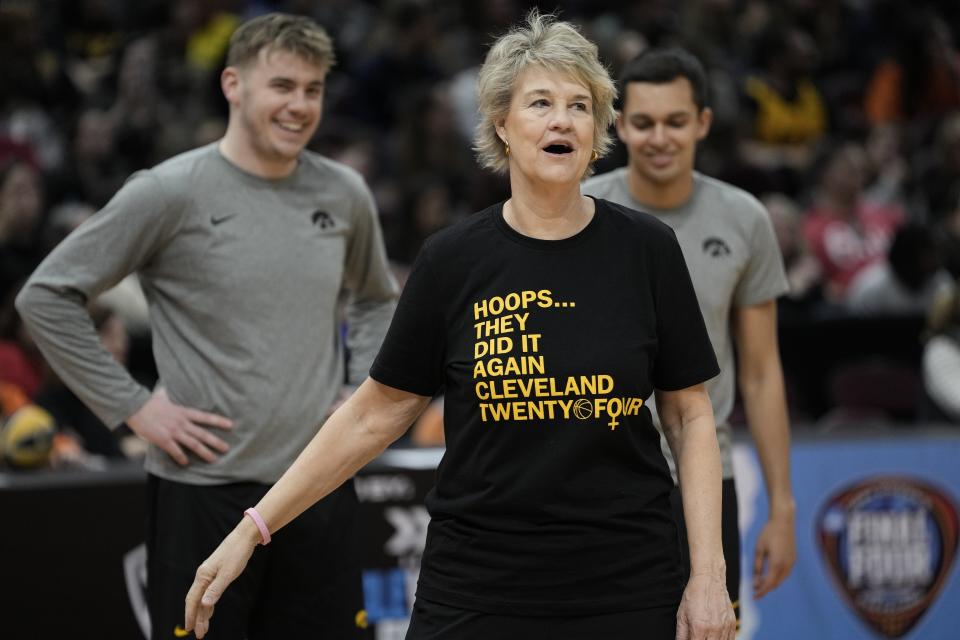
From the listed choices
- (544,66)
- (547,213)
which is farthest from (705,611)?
(544,66)

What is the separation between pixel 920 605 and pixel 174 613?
3884mm

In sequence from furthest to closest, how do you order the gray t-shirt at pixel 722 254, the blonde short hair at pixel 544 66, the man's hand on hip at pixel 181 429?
the gray t-shirt at pixel 722 254, the man's hand on hip at pixel 181 429, the blonde short hair at pixel 544 66

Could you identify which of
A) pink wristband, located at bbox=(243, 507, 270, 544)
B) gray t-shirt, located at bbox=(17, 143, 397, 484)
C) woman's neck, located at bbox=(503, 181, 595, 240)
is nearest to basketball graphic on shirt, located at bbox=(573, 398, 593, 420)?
woman's neck, located at bbox=(503, 181, 595, 240)

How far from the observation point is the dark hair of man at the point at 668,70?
15.1 ft

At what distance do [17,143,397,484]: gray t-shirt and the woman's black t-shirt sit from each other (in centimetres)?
120

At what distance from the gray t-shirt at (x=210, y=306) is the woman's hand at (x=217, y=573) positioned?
3.48ft

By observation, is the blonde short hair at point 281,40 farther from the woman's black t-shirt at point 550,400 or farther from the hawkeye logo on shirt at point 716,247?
the woman's black t-shirt at point 550,400

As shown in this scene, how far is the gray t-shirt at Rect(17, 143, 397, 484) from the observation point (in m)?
4.40

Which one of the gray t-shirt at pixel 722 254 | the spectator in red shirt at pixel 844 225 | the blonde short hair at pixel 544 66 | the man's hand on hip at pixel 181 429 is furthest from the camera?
the spectator in red shirt at pixel 844 225

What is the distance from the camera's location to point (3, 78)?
11.0 m

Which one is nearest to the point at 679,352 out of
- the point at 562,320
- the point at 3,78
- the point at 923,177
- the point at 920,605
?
the point at 562,320

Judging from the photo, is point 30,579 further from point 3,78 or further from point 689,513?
point 3,78

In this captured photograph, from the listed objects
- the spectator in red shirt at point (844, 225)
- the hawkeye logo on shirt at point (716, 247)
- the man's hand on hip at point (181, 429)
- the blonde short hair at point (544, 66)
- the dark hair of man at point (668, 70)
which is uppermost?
the spectator in red shirt at point (844, 225)

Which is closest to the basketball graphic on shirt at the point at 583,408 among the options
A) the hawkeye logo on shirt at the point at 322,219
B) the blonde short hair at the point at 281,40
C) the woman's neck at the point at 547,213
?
the woman's neck at the point at 547,213
